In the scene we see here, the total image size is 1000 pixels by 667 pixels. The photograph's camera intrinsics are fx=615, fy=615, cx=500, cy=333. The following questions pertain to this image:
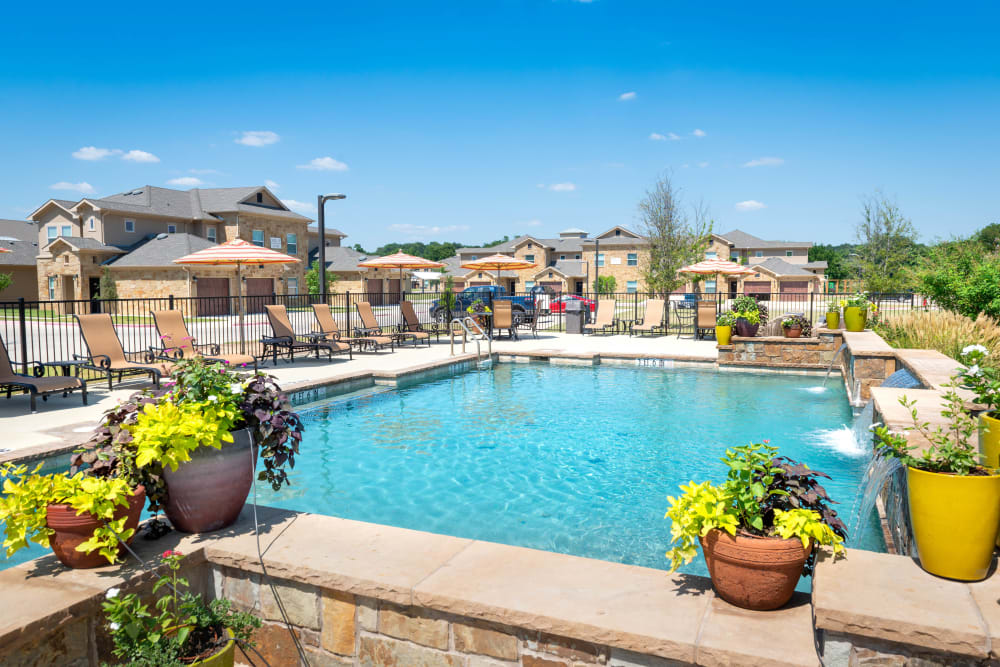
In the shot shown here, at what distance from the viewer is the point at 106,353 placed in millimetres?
8766

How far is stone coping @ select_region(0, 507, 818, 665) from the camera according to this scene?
76.2 inches

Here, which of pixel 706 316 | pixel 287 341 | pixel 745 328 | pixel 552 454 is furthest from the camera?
pixel 706 316

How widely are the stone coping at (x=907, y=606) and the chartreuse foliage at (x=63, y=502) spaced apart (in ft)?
8.35

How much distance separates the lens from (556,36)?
20.9 metres

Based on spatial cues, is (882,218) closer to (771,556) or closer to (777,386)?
(777,386)

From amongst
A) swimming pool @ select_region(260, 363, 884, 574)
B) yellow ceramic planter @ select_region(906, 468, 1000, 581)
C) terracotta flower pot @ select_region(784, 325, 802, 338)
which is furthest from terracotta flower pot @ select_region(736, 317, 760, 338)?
yellow ceramic planter @ select_region(906, 468, 1000, 581)

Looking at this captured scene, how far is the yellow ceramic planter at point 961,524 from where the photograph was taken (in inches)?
79.6

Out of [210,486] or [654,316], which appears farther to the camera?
[654,316]

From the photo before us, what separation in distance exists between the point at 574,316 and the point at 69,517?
1703 cm

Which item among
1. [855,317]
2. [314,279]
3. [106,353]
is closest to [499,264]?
[855,317]

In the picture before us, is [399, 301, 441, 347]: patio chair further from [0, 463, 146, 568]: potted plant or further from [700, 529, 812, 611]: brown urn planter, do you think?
[700, 529, 812, 611]: brown urn planter

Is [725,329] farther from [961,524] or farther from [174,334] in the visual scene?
[961,524]

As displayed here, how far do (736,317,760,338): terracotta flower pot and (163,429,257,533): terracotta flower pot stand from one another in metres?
11.1

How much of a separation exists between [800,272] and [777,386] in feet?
192
